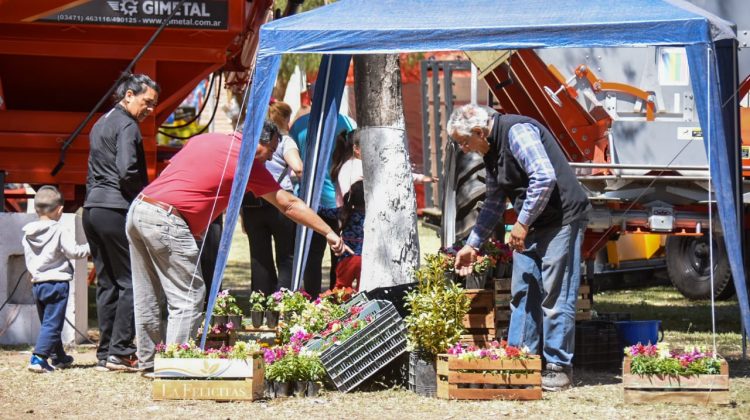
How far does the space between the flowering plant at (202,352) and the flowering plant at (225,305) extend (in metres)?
1.30

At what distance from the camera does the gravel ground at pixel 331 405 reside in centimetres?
640

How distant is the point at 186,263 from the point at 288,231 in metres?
2.40

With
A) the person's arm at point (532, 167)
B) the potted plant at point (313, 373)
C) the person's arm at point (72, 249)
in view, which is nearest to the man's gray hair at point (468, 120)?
the person's arm at point (532, 167)

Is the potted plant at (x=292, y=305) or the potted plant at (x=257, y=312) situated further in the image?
the potted plant at (x=257, y=312)

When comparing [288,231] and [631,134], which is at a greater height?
[631,134]

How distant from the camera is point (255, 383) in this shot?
6.75 meters

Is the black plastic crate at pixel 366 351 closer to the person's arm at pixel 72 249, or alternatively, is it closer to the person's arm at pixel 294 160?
the person's arm at pixel 72 249

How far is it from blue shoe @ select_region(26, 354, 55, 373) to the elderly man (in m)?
2.90

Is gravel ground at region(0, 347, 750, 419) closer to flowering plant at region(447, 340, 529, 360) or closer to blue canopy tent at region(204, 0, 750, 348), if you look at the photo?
flowering plant at region(447, 340, 529, 360)

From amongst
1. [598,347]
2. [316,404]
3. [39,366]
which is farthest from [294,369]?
[598,347]

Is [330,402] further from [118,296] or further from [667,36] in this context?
[667,36]

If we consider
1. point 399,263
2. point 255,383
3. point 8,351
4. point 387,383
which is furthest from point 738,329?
point 8,351

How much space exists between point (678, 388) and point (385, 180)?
2.82 meters

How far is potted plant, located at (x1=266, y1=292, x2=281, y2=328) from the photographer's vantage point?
8.33 meters
